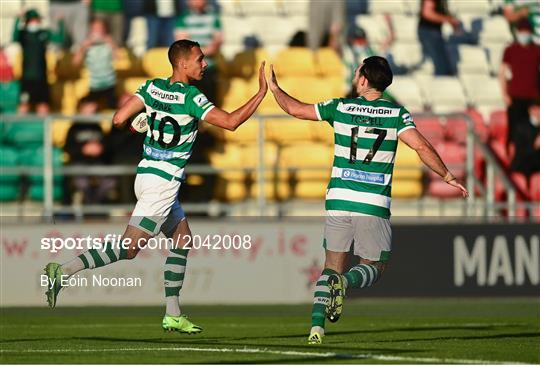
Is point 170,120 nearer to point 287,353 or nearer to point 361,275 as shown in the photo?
point 361,275

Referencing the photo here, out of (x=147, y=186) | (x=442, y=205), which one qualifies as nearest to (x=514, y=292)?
(x=442, y=205)

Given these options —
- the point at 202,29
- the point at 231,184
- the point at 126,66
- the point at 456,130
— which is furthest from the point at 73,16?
the point at 456,130

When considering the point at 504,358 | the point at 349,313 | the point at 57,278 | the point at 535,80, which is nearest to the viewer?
the point at 504,358

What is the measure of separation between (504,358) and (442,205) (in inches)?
346

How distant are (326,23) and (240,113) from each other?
11.0 metres

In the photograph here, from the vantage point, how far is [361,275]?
11.7 metres

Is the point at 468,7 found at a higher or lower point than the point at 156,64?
higher

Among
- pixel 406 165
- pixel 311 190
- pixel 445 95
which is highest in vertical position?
pixel 445 95

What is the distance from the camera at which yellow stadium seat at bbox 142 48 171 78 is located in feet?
72.1

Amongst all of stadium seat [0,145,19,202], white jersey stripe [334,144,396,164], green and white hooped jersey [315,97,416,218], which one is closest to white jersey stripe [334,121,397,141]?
green and white hooped jersey [315,97,416,218]

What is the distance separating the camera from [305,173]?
802 inches

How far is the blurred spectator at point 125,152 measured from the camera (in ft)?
64.7

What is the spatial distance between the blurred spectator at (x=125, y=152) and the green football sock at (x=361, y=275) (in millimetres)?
8164

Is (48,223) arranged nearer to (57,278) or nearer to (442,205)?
(442,205)
